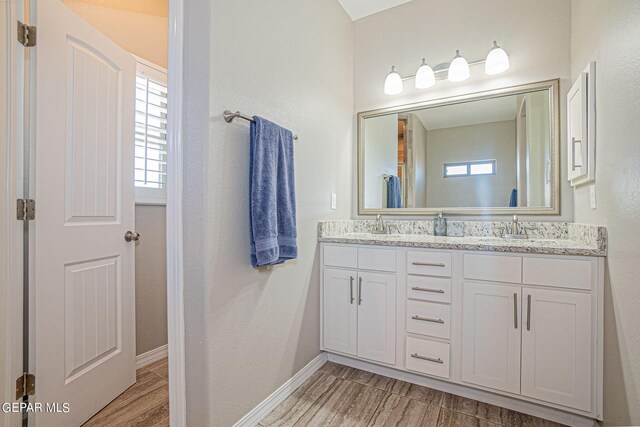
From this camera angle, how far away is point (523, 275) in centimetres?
152

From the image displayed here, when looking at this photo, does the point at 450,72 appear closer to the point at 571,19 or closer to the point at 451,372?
the point at 571,19

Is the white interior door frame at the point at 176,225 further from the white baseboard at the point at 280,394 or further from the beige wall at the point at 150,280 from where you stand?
the beige wall at the point at 150,280

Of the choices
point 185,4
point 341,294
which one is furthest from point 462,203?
point 185,4

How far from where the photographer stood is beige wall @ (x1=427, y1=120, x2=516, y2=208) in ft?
6.79

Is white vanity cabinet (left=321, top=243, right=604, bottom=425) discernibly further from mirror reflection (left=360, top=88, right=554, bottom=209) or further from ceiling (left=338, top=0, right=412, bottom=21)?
ceiling (left=338, top=0, right=412, bottom=21)

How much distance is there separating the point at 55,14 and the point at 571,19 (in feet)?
9.60

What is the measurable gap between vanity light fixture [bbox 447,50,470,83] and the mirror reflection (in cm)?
18

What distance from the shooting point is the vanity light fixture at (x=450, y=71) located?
2004 mm

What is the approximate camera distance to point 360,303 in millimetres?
1951

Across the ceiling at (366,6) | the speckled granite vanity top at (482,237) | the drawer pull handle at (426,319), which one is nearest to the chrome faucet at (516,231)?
the speckled granite vanity top at (482,237)

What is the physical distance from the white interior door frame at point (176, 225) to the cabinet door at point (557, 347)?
1673mm

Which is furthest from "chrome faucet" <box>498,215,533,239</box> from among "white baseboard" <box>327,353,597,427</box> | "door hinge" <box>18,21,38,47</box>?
"door hinge" <box>18,21,38,47</box>

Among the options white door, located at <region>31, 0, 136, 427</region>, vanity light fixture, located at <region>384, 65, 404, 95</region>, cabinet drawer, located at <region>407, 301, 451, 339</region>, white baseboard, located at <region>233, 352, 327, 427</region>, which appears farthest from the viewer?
vanity light fixture, located at <region>384, 65, 404, 95</region>

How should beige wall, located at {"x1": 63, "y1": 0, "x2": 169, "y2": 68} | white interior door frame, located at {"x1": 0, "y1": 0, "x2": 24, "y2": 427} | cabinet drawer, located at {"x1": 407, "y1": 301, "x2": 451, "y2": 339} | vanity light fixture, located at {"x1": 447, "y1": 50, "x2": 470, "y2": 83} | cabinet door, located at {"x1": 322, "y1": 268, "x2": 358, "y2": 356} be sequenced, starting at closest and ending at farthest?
white interior door frame, located at {"x1": 0, "y1": 0, "x2": 24, "y2": 427}
cabinet drawer, located at {"x1": 407, "y1": 301, "x2": 451, "y2": 339}
beige wall, located at {"x1": 63, "y1": 0, "x2": 169, "y2": 68}
cabinet door, located at {"x1": 322, "y1": 268, "x2": 358, "y2": 356}
vanity light fixture, located at {"x1": 447, "y1": 50, "x2": 470, "y2": 83}
